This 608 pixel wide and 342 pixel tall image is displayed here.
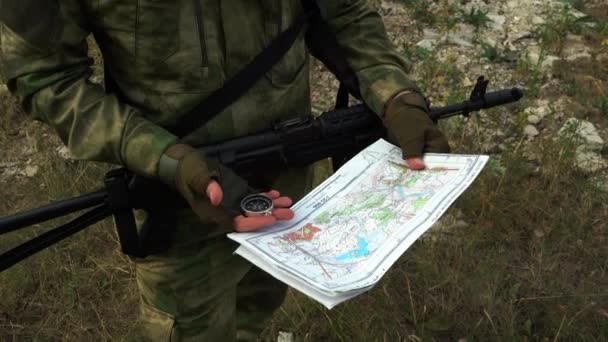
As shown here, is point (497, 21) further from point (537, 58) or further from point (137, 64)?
→ point (137, 64)

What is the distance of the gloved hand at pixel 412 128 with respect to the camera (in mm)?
1657

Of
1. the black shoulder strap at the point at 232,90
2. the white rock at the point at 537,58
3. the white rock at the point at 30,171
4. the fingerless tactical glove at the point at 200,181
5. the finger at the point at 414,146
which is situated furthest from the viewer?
the white rock at the point at 537,58

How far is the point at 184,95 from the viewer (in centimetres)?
152

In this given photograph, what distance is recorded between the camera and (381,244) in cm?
141

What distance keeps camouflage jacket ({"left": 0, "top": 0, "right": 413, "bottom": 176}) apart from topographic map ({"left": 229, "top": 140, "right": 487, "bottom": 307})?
0.33 meters

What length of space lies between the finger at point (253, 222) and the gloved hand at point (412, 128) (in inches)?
19.3

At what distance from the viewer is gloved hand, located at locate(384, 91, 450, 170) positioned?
166 cm

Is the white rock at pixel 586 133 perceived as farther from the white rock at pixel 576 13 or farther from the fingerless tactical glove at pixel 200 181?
the fingerless tactical glove at pixel 200 181

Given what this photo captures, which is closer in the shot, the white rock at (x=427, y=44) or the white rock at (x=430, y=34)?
the white rock at (x=427, y=44)

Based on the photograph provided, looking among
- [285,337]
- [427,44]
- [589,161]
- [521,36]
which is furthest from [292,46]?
[521,36]

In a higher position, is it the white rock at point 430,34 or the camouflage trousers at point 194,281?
the camouflage trousers at point 194,281

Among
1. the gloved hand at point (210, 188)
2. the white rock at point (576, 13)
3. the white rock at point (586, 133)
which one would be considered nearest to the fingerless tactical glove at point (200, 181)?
the gloved hand at point (210, 188)

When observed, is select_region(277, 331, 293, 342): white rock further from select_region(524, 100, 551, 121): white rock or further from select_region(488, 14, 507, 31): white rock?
select_region(488, 14, 507, 31): white rock

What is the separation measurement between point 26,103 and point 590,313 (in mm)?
2285
